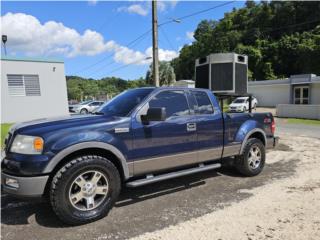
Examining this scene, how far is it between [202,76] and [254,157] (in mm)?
3700

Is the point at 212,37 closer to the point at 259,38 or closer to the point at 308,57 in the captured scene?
the point at 259,38

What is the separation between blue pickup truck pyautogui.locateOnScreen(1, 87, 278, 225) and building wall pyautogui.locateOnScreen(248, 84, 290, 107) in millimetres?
32572

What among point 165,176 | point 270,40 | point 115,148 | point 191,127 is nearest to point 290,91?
point 270,40

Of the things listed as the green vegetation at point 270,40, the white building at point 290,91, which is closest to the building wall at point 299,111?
the white building at point 290,91

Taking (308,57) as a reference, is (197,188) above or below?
below

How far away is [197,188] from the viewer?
17.7 feet

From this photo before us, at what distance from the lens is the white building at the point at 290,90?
32.1 metres

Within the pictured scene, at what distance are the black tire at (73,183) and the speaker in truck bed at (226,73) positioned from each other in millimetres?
5097

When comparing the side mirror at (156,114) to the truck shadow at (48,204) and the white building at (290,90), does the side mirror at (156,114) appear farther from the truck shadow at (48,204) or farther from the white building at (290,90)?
the white building at (290,90)

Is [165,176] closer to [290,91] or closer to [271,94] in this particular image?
[290,91]

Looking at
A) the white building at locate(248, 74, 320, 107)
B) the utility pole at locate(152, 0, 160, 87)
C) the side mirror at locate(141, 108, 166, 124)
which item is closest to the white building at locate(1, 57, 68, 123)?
the utility pole at locate(152, 0, 160, 87)

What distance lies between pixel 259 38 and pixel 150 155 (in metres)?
61.2

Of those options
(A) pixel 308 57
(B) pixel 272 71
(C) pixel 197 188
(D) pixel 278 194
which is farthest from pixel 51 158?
(B) pixel 272 71

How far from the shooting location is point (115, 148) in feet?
13.8
